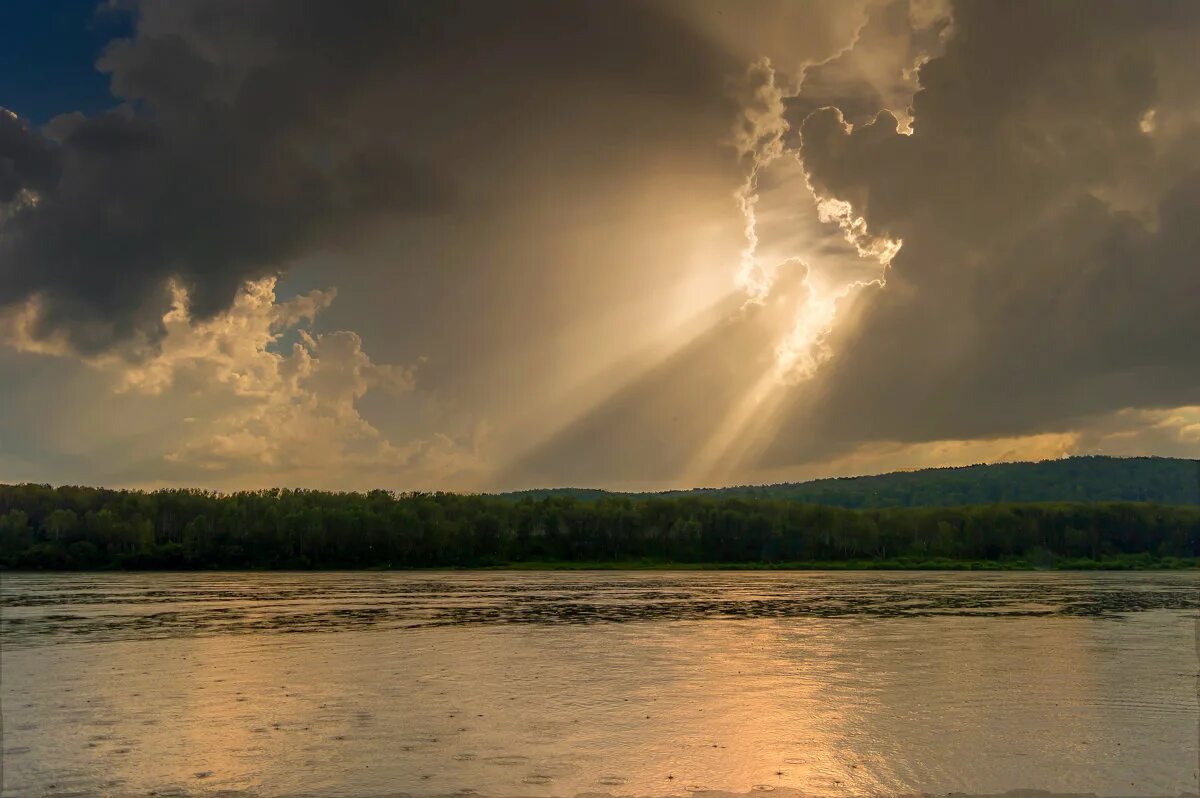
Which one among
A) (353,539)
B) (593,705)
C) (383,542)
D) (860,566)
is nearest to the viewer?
(593,705)

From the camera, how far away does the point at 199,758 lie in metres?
22.5

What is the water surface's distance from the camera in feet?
68.8

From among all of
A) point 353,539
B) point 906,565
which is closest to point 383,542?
point 353,539

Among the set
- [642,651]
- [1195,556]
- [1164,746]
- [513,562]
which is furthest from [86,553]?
[1195,556]

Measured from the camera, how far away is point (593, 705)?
3003 cm

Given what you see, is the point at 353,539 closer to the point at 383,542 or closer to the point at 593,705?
the point at 383,542

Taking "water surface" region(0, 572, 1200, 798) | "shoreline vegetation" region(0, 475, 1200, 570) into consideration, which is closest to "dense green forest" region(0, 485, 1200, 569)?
"shoreline vegetation" region(0, 475, 1200, 570)

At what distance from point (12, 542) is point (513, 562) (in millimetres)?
88821

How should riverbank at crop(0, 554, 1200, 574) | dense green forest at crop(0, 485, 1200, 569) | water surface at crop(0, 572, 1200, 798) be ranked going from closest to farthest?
water surface at crop(0, 572, 1200, 798) → dense green forest at crop(0, 485, 1200, 569) → riverbank at crop(0, 554, 1200, 574)

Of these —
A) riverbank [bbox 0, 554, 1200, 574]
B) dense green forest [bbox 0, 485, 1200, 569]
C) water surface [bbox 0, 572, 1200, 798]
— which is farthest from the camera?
riverbank [bbox 0, 554, 1200, 574]

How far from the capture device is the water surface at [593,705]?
68.8 feet

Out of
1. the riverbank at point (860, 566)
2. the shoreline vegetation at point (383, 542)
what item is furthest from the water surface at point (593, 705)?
the riverbank at point (860, 566)

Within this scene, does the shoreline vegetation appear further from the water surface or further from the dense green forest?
the water surface

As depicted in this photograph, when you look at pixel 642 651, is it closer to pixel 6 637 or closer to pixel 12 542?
pixel 6 637
